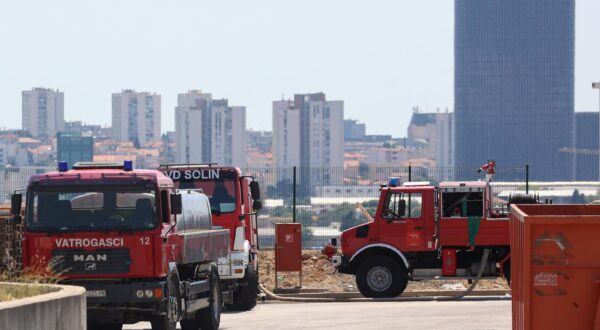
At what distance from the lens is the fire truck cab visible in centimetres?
3145

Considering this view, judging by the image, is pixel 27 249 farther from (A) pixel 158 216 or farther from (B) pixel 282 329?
(B) pixel 282 329

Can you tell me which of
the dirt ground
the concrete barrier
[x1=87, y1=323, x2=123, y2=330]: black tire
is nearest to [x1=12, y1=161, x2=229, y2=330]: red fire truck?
[x1=87, y1=323, x2=123, y2=330]: black tire

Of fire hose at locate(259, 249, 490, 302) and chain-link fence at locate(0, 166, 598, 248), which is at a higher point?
chain-link fence at locate(0, 166, 598, 248)

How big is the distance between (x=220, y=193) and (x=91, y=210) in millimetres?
7325

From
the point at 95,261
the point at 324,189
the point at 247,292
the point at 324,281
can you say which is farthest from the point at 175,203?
the point at 324,189

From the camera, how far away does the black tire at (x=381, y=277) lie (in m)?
32.0

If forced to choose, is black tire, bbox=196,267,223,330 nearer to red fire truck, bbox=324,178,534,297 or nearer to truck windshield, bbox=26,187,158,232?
truck windshield, bbox=26,187,158,232

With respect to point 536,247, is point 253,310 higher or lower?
lower

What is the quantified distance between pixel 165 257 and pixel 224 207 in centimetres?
738

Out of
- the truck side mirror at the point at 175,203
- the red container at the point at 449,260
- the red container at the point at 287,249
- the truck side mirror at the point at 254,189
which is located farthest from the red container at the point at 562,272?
the red container at the point at 287,249

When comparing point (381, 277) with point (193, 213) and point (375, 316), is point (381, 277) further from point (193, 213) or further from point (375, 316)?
point (193, 213)

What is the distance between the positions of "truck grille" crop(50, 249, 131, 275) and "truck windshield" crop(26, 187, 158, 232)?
31 cm

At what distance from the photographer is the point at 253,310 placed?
29.0 m

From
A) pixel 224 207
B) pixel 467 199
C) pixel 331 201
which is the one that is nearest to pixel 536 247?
pixel 224 207
